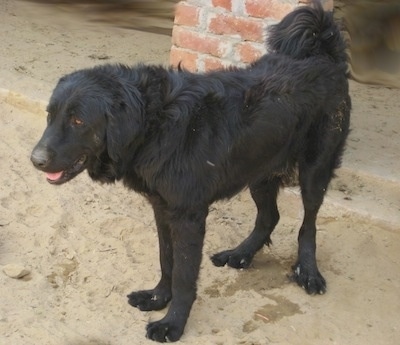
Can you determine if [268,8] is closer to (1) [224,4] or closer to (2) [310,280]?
(1) [224,4]

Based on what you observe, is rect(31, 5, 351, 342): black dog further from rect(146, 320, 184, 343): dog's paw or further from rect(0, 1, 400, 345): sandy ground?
rect(0, 1, 400, 345): sandy ground

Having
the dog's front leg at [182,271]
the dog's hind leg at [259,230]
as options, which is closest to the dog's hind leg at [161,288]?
the dog's front leg at [182,271]

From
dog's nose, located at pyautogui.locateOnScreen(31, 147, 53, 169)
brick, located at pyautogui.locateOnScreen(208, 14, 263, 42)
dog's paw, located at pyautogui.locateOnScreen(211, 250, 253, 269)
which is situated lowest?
dog's paw, located at pyautogui.locateOnScreen(211, 250, 253, 269)

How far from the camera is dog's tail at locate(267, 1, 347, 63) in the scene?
3.65 m

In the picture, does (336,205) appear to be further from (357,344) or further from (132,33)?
(132,33)

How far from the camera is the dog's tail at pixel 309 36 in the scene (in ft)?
12.0

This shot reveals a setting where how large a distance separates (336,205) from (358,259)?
1.35 ft

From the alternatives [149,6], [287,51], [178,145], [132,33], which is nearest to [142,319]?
[178,145]

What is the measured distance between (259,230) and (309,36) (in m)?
1.19

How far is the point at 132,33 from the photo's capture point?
283 inches

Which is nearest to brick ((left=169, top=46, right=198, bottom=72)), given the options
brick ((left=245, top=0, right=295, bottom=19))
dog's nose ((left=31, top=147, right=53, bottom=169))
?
brick ((left=245, top=0, right=295, bottom=19))

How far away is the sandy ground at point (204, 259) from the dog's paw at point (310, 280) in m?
0.04

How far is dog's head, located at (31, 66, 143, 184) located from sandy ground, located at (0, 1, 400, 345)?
2.94ft

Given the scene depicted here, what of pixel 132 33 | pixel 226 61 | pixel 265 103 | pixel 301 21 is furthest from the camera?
pixel 132 33
